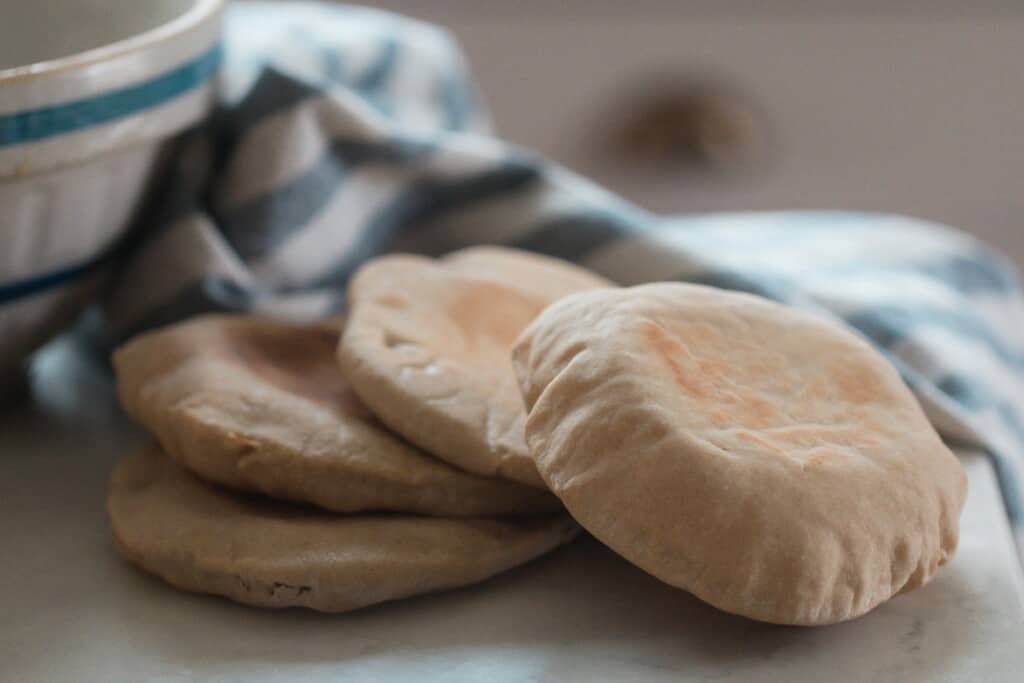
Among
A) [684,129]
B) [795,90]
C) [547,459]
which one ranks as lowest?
[684,129]

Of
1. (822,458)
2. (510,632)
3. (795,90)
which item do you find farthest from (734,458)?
(795,90)

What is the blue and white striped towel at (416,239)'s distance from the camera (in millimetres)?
933

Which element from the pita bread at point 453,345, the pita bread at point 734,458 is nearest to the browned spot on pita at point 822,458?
the pita bread at point 734,458

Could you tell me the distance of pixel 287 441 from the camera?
2.33 ft

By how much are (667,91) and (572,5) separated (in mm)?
250

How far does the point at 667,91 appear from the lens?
2492 millimetres

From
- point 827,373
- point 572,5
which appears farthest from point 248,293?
point 572,5

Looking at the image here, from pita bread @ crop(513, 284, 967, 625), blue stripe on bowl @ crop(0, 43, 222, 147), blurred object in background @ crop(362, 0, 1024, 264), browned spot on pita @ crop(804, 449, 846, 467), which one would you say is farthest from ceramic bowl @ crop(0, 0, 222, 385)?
blurred object in background @ crop(362, 0, 1024, 264)

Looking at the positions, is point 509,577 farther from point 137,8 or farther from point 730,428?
point 137,8

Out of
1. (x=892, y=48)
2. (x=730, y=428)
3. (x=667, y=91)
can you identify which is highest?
(x=730, y=428)

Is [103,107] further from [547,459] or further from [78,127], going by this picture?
[547,459]

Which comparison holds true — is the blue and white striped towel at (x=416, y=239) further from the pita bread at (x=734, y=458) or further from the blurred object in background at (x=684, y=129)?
the blurred object in background at (x=684, y=129)

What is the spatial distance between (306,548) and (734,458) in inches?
9.0

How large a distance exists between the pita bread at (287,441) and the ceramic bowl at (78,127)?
0.10m
